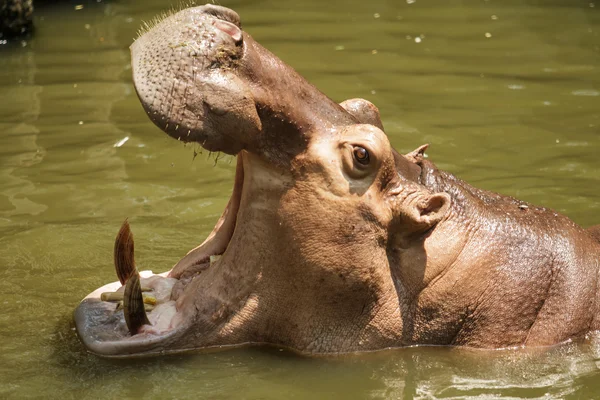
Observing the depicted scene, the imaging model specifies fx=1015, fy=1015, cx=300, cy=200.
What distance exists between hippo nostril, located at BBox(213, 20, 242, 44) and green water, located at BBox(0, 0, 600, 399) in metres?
1.54

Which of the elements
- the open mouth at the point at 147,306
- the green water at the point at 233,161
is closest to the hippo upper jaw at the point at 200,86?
the open mouth at the point at 147,306

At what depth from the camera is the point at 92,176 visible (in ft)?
25.4

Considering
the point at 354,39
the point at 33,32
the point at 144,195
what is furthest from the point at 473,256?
the point at 33,32

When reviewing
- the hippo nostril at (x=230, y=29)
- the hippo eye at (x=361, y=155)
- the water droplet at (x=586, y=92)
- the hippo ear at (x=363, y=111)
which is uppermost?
the hippo nostril at (x=230, y=29)

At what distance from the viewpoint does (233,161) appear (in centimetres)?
842

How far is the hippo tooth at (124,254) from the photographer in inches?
185

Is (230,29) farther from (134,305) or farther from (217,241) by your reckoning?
(134,305)

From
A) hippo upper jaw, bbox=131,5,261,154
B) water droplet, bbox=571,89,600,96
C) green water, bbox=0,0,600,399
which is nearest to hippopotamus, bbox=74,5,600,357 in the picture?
hippo upper jaw, bbox=131,5,261,154

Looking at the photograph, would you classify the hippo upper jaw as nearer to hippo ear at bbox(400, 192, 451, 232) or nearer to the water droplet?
hippo ear at bbox(400, 192, 451, 232)

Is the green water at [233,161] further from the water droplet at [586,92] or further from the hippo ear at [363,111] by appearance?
the hippo ear at [363,111]

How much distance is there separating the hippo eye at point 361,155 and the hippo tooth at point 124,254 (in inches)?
44.9

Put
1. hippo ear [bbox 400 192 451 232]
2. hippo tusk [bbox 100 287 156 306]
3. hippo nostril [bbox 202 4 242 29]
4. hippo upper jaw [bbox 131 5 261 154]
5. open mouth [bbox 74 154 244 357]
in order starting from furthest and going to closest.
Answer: hippo tusk [bbox 100 287 156 306]
open mouth [bbox 74 154 244 357]
hippo ear [bbox 400 192 451 232]
hippo nostril [bbox 202 4 242 29]
hippo upper jaw [bbox 131 5 261 154]

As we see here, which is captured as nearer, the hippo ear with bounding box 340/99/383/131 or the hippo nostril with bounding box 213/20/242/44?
the hippo nostril with bounding box 213/20/242/44

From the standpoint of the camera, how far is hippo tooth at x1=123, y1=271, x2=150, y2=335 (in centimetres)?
435
